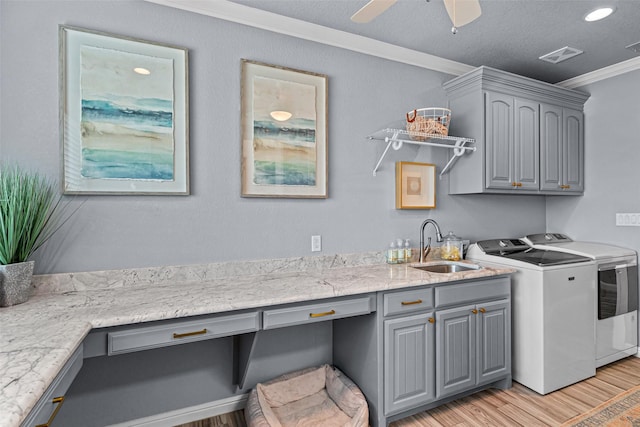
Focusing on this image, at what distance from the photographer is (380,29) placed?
2.31 metres

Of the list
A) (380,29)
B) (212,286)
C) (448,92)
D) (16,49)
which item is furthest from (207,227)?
(448,92)

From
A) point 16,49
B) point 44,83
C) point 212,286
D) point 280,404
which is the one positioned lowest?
point 280,404

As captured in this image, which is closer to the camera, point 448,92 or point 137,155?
point 137,155

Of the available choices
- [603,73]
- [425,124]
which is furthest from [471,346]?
[603,73]

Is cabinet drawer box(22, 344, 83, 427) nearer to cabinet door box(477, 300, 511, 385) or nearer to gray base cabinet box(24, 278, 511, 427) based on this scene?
gray base cabinet box(24, 278, 511, 427)

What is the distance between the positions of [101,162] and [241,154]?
750 millimetres

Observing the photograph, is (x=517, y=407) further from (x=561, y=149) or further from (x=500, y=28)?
(x=500, y=28)

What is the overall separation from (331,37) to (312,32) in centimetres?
15

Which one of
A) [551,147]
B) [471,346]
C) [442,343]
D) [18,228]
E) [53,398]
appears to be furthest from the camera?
[551,147]

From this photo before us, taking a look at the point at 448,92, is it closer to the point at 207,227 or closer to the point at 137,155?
the point at 207,227

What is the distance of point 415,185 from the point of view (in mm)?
2656

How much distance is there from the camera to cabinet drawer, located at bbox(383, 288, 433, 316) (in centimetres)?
187

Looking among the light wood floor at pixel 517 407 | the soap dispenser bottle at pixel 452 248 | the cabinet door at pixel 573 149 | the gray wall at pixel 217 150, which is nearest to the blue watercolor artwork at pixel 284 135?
the gray wall at pixel 217 150

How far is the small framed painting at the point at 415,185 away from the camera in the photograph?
2576mm
